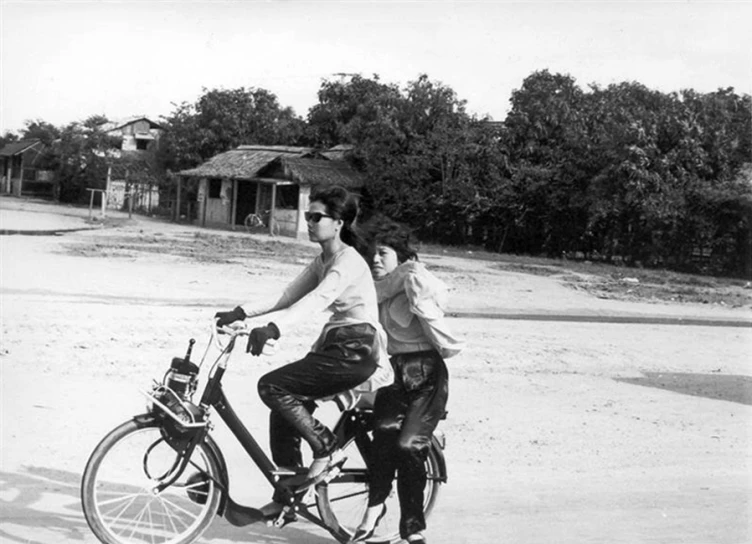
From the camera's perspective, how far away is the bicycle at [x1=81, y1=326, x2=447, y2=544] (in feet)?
14.1

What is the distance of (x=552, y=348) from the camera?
41.6 ft

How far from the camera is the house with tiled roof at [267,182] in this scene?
138 ft

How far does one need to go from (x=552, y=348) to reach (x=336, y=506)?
26.6 ft

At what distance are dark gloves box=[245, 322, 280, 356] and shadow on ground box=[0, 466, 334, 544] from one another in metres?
1.19

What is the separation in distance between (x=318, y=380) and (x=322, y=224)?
703mm

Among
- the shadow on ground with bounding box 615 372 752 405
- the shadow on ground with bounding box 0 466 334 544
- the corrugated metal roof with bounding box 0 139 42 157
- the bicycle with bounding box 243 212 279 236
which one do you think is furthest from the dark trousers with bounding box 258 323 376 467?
the corrugated metal roof with bounding box 0 139 42 157

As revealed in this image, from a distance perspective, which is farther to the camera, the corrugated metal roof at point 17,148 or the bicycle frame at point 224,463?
the corrugated metal roof at point 17,148

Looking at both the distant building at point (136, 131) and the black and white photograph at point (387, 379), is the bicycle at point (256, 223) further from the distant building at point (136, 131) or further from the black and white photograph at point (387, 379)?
the distant building at point (136, 131)

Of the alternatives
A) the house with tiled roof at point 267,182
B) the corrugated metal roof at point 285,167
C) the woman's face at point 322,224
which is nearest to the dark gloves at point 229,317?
the woman's face at point 322,224

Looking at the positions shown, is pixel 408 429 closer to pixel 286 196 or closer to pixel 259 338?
pixel 259 338

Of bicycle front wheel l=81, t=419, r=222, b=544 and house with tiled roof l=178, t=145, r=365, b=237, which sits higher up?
house with tiled roof l=178, t=145, r=365, b=237

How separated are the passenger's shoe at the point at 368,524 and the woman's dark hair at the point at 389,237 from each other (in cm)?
116

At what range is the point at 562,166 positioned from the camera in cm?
3762

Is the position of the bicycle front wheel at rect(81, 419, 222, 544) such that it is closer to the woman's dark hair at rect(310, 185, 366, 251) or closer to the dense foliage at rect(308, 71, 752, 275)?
the woman's dark hair at rect(310, 185, 366, 251)
